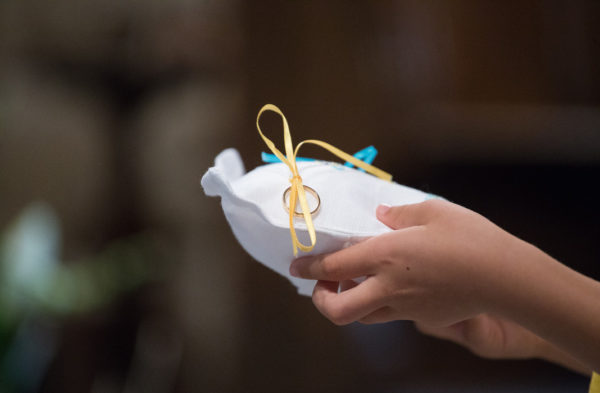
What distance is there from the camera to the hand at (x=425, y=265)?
0.35 m

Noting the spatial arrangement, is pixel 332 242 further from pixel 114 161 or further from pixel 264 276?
pixel 114 161

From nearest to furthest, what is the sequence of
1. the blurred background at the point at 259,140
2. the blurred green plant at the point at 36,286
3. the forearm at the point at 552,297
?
the forearm at the point at 552,297
the blurred green plant at the point at 36,286
the blurred background at the point at 259,140

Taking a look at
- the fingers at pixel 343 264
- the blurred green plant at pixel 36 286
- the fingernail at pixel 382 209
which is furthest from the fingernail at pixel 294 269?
the blurred green plant at pixel 36 286

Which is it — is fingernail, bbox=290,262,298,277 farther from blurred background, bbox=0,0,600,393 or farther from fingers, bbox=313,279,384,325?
blurred background, bbox=0,0,600,393

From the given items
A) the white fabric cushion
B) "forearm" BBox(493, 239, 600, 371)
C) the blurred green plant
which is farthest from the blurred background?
"forearm" BBox(493, 239, 600, 371)

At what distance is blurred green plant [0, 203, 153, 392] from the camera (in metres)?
0.67

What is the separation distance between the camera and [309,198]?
42 centimetres

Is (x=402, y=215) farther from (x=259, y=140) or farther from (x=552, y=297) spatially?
(x=259, y=140)

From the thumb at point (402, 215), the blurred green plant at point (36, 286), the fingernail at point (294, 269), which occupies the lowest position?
the blurred green plant at point (36, 286)

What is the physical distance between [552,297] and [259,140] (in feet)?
3.03

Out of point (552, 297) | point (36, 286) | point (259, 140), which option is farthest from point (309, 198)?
point (259, 140)

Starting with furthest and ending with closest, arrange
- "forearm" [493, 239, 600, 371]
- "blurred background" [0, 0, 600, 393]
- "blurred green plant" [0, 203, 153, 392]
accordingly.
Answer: "blurred background" [0, 0, 600, 393]
"blurred green plant" [0, 203, 153, 392]
"forearm" [493, 239, 600, 371]

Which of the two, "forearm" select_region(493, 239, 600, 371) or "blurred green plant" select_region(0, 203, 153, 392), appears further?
"blurred green plant" select_region(0, 203, 153, 392)

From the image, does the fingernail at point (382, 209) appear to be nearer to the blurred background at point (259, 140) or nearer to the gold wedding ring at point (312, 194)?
the gold wedding ring at point (312, 194)
